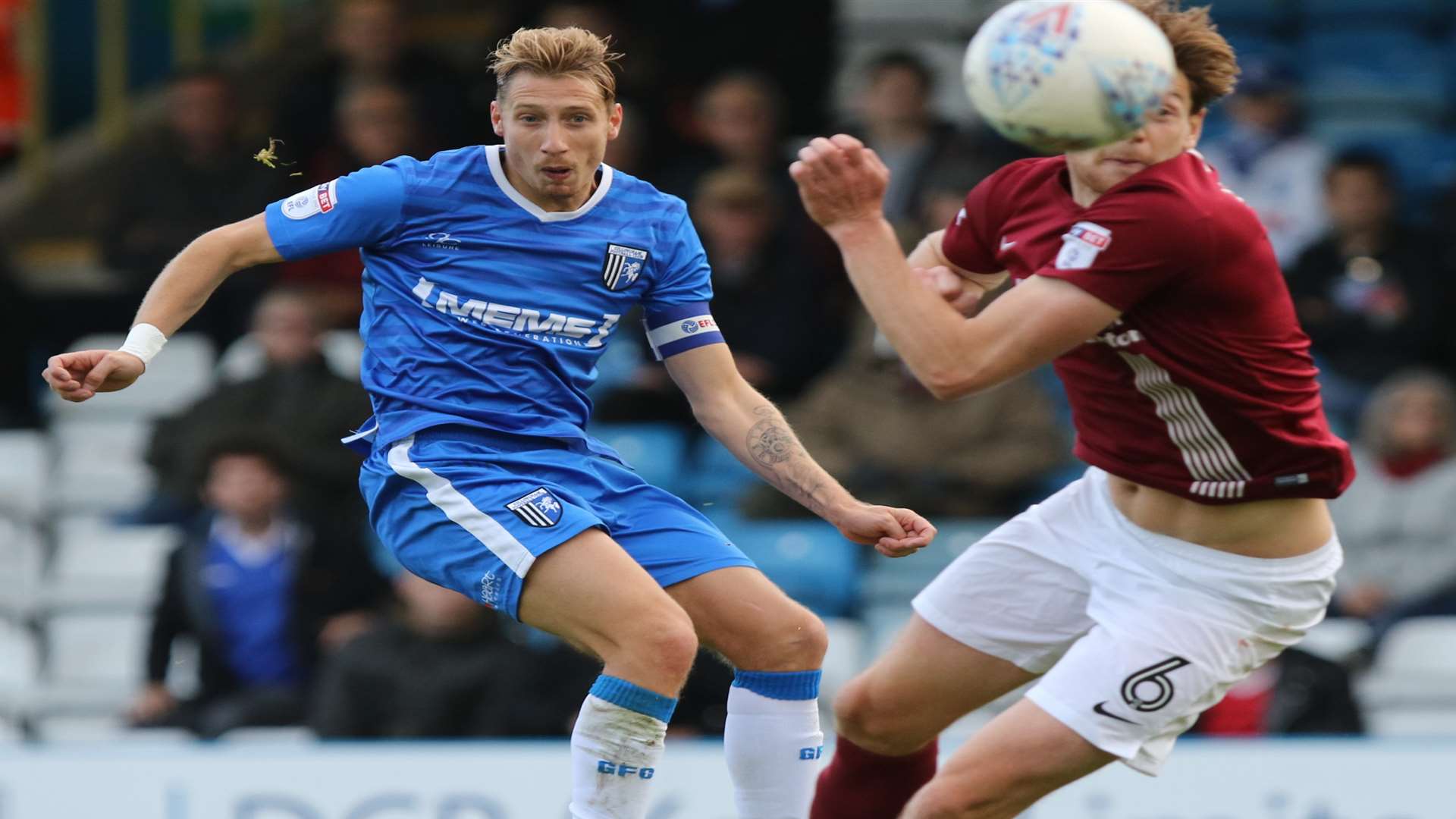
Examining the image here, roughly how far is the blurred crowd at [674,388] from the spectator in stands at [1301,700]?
0.01 meters

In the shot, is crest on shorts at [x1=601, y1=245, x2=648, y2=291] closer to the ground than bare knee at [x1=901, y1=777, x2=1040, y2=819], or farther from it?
farther from it

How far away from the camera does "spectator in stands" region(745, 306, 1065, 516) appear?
844 cm

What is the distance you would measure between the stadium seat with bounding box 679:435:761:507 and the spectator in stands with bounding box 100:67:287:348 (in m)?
2.21

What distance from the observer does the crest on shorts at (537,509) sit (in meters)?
4.64

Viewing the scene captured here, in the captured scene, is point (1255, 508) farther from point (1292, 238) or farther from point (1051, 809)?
point (1292, 238)

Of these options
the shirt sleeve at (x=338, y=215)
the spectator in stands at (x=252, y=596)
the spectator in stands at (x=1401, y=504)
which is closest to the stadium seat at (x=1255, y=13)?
the spectator in stands at (x=1401, y=504)

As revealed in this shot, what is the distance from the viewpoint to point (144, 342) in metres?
4.50

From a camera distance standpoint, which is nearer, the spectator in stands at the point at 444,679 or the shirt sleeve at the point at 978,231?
the shirt sleeve at the point at 978,231

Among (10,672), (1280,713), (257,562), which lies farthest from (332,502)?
(1280,713)

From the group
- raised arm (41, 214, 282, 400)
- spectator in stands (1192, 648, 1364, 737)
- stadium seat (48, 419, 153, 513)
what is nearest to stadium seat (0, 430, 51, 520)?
stadium seat (48, 419, 153, 513)

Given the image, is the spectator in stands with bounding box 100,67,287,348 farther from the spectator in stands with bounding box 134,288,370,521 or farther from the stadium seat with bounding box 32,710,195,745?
the stadium seat with bounding box 32,710,195,745

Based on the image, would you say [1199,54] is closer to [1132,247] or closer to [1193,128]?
[1193,128]

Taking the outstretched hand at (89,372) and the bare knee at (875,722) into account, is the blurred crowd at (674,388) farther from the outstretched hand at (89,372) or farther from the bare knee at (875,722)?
the outstretched hand at (89,372)

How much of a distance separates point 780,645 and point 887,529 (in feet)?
1.34
